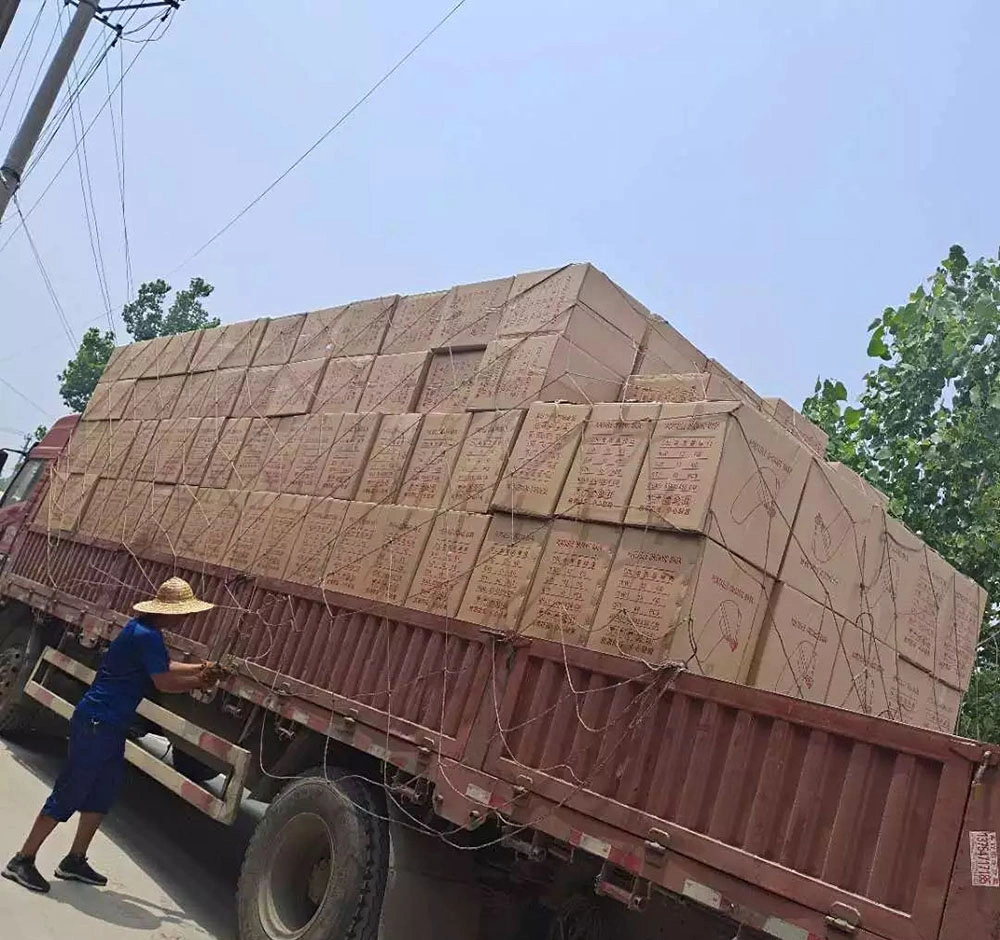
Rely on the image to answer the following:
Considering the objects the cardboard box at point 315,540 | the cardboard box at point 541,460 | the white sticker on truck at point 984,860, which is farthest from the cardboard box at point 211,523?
the white sticker on truck at point 984,860

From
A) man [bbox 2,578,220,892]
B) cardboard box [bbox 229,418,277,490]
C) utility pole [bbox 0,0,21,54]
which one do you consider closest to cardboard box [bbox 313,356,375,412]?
cardboard box [bbox 229,418,277,490]

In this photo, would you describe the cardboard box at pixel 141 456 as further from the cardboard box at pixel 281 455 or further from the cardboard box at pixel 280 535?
the cardboard box at pixel 280 535

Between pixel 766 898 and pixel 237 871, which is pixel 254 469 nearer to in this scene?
pixel 237 871

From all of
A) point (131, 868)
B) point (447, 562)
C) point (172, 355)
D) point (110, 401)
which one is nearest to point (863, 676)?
point (447, 562)

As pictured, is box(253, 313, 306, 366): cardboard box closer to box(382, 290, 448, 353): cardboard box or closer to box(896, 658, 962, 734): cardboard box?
box(382, 290, 448, 353): cardboard box

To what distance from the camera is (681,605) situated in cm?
356

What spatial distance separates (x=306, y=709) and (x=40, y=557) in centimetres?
491

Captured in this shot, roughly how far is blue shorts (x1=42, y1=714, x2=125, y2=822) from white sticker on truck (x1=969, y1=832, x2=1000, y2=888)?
13.5ft

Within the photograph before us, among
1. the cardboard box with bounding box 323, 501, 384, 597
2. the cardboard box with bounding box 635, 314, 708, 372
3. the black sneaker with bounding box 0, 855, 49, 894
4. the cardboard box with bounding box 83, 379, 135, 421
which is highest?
the cardboard box with bounding box 635, 314, 708, 372

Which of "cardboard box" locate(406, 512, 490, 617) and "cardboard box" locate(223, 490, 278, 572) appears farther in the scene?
"cardboard box" locate(223, 490, 278, 572)

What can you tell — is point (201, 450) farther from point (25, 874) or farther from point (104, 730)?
point (25, 874)

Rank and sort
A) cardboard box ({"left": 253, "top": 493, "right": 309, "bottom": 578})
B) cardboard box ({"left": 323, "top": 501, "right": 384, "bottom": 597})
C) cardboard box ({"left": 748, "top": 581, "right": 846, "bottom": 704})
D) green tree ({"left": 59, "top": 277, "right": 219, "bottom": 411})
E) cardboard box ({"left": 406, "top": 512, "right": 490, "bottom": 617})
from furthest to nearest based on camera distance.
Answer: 1. green tree ({"left": 59, "top": 277, "right": 219, "bottom": 411})
2. cardboard box ({"left": 253, "top": 493, "right": 309, "bottom": 578})
3. cardboard box ({"left": 323, "top": 501, "right": 384, "bottom": 597})
4. cardboard box ({"left": 406, "top": 512, "right": 490, "bottom": 617})
5. cardboard box ({"left": 748, "top": 581, "right": 846, "bottom": 704})

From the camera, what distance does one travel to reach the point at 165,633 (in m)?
6.12

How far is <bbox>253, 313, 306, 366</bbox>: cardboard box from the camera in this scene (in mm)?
7035
